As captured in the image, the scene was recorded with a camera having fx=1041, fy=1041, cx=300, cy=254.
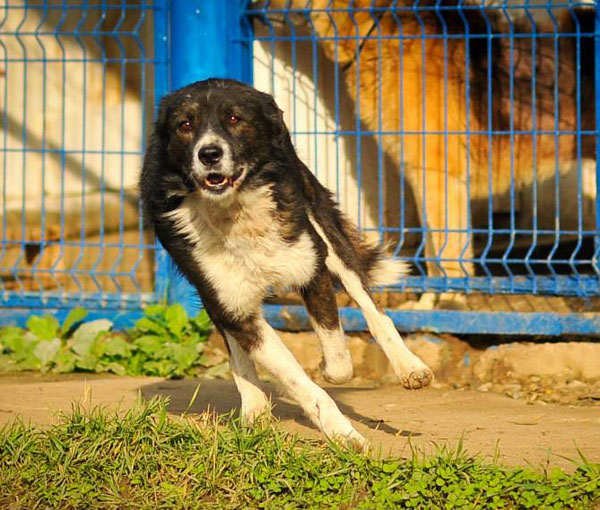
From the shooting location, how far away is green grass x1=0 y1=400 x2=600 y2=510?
10.8 feet

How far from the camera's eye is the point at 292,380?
12.4 feet

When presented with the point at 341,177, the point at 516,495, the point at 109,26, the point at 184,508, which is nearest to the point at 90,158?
the point at 109,26

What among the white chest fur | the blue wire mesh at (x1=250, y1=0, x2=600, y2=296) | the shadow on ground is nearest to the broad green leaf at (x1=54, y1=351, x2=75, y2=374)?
the shadow on ground

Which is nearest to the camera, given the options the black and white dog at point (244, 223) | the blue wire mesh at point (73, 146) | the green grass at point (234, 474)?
the green grass at point (234, 474)

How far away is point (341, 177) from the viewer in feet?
20.4

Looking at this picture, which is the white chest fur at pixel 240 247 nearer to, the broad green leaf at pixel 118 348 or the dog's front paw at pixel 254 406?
the dog's front paw at pixel 254 406

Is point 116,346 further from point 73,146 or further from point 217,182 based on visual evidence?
point 217,182

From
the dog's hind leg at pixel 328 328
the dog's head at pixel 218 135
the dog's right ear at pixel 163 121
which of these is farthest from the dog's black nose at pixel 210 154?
the dog's hind leg at pixel 328 328

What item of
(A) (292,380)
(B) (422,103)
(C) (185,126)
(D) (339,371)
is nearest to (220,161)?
(C) (185,126)

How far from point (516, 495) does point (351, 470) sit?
535mm

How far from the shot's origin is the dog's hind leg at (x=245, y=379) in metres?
4.25

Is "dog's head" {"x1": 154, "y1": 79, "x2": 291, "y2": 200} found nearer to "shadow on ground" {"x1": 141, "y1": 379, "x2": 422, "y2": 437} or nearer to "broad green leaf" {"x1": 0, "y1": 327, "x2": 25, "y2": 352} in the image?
"shadow on ground" {"x1": 141, "y1": 379, "x2": 422, "y2": 437}

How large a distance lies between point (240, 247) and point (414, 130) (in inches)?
95.4

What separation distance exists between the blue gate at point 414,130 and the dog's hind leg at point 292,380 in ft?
6.25
